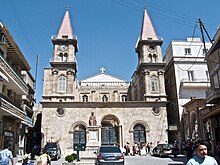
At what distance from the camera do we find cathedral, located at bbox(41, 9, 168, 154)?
3005 centimetres

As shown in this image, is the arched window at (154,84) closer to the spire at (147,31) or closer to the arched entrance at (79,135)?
the spire at (147,31)

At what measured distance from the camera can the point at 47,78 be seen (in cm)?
3441

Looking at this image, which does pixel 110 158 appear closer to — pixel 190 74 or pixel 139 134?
pixel 139 134

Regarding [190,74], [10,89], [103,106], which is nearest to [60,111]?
[103,106]

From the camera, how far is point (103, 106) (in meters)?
30.9

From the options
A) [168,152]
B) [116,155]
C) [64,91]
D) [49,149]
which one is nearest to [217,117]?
[168,152]

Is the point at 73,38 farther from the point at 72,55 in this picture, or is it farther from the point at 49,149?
the point at 49,149

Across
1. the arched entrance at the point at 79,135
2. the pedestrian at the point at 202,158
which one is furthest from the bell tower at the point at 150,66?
the pedestrian at the point at 202,158

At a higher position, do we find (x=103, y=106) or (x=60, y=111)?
(x=103, y=106)

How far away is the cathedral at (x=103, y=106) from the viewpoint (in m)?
30.0

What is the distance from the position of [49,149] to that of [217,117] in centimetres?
1471

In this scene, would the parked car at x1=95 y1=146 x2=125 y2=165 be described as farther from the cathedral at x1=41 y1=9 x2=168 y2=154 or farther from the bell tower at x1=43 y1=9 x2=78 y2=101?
the bell tower at x1=43 y1=9 x2=78 y2=101

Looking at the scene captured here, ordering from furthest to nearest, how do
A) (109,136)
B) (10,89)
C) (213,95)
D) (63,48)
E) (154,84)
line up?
(63,48)
(154,84)
(109,136)
(10,89)
(213,95)

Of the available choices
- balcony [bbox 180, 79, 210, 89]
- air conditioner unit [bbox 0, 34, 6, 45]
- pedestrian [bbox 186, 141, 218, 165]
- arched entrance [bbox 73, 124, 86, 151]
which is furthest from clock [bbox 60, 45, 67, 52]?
pedestrian [bbox 186, 141, 218, 165]
